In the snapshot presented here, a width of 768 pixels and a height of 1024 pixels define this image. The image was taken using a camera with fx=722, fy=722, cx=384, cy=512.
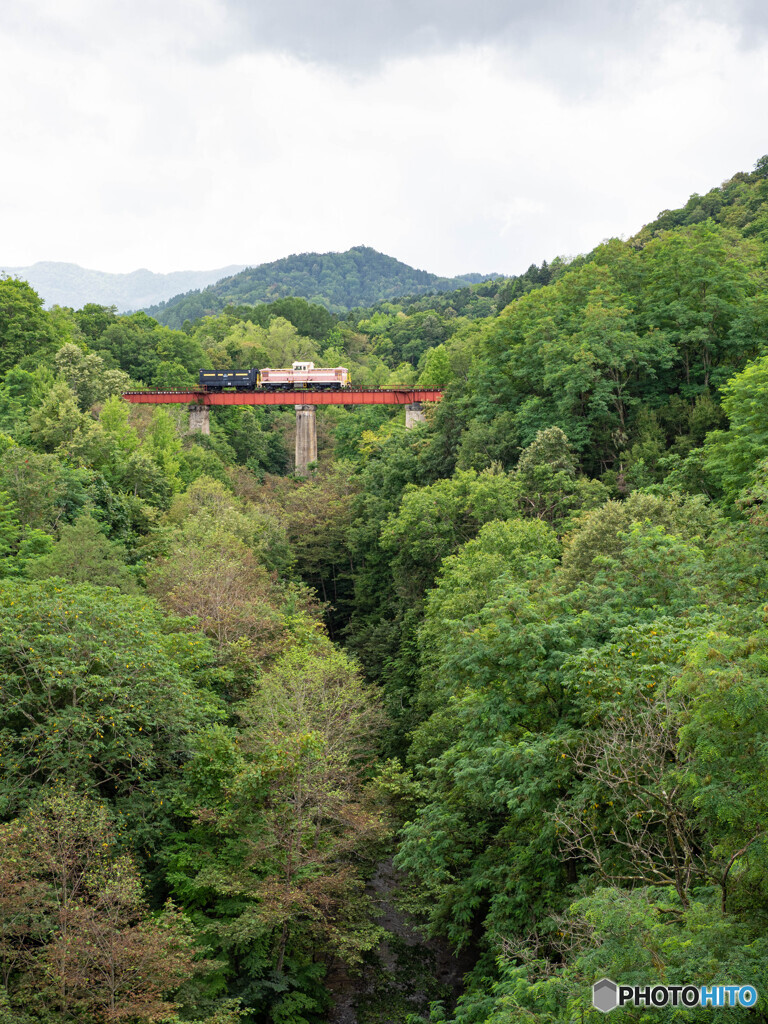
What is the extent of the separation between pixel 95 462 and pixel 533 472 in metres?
23.6

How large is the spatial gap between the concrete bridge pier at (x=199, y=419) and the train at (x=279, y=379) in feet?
8.59

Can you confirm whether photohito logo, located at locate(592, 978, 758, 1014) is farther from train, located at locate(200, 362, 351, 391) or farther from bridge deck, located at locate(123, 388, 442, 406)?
train, located at locate(200, 362, 351, 391)

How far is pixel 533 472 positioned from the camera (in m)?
32.8

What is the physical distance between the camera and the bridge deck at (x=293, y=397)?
2347 inches

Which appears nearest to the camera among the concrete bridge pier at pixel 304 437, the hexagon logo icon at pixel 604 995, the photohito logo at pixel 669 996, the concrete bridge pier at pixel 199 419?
the photohito logo at pixel 669 996

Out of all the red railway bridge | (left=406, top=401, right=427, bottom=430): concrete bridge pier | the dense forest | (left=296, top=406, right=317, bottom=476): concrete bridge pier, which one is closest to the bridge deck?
the red railway bridge

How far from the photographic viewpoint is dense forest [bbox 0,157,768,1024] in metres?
10.2

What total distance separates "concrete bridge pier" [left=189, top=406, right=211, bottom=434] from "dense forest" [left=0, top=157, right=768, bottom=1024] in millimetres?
24364

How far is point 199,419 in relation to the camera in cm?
6350

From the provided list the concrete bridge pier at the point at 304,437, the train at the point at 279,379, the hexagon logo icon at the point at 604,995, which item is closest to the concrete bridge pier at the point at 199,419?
the train at the point at 279,379

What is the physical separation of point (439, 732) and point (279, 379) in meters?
49.2

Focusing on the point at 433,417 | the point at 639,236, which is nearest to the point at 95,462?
the point at 433,417

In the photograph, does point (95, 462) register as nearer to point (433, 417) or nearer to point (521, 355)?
point (433, 417)

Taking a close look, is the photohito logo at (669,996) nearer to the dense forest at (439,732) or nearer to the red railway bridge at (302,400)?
the dense forest at (439,732)
